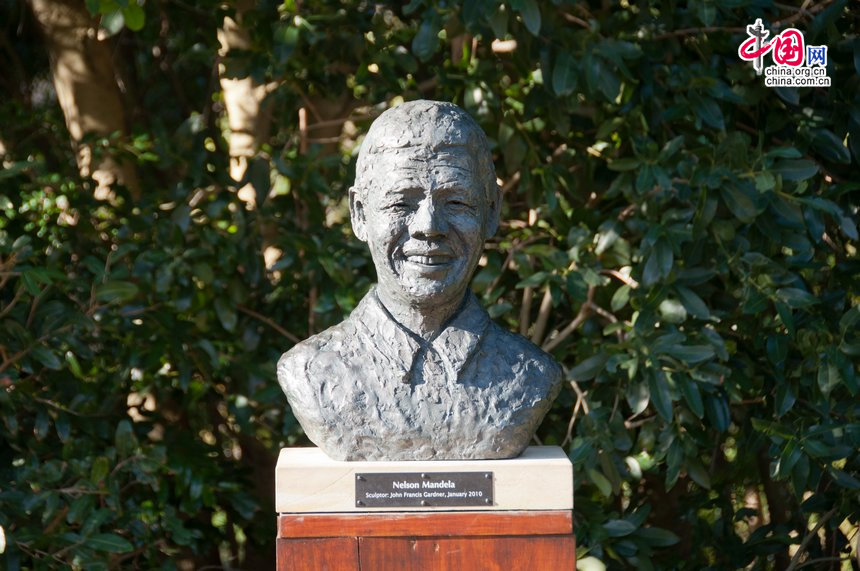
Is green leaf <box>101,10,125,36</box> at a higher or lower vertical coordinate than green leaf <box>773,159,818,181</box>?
higher

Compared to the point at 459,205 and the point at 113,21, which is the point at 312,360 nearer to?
the point at 459,205

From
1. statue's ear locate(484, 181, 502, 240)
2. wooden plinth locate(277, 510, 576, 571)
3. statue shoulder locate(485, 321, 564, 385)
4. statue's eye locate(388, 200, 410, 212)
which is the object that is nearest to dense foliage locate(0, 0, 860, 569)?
statue shoulder locate(485, 321, 564, 385)

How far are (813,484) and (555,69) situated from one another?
145 cm

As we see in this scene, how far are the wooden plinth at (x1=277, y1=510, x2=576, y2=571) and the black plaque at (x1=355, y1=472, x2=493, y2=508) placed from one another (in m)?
0.03

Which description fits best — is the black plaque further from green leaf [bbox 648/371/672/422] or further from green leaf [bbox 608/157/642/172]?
green leaf [bbox 608/157/642/172]

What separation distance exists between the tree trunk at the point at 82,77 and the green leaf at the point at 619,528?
2.38 metres

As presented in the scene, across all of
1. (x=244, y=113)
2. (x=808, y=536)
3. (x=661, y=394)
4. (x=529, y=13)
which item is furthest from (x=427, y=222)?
(x=244, y=113)

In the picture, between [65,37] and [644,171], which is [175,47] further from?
[644,171]

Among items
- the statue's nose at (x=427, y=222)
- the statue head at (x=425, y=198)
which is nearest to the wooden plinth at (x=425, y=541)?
the statue head at (x=425, y=198)

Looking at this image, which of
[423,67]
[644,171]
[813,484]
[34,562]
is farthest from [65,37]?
[813,484]

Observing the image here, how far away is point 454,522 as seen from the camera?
107 inches

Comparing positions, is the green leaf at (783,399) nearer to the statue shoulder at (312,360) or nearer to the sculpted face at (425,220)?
the sculpted face at (425,220)

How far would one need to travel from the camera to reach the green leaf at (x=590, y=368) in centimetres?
364

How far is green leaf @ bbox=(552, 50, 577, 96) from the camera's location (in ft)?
11.9
